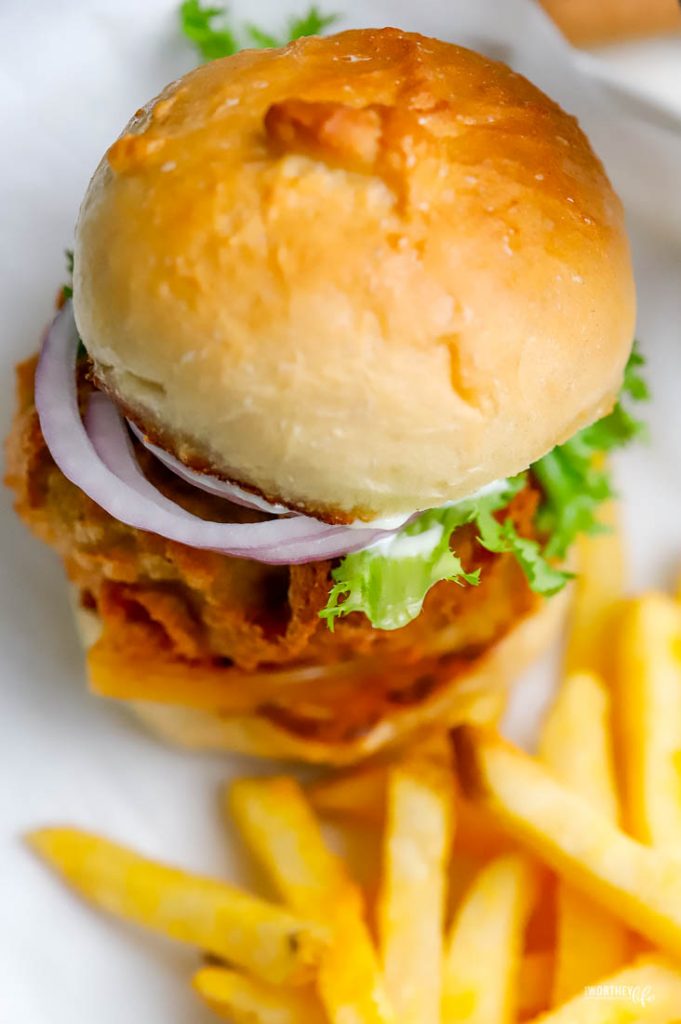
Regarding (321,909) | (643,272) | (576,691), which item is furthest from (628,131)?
(321,909)

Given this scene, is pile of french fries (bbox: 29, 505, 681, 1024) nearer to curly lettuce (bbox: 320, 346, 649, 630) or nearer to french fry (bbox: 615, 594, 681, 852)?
french fry (bbox: 615, 594, 681, 852)

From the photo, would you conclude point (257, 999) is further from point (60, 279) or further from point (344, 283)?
point (60, 279)

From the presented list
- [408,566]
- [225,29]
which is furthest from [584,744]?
[225,29]

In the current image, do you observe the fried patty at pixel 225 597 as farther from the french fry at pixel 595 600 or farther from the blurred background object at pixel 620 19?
the blurred background object at pixel 620 19

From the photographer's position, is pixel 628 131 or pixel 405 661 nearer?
pixel 405 661

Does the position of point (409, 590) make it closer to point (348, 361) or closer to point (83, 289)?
point (348, 361)

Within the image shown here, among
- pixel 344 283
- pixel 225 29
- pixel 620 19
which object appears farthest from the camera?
pixel 620 19
